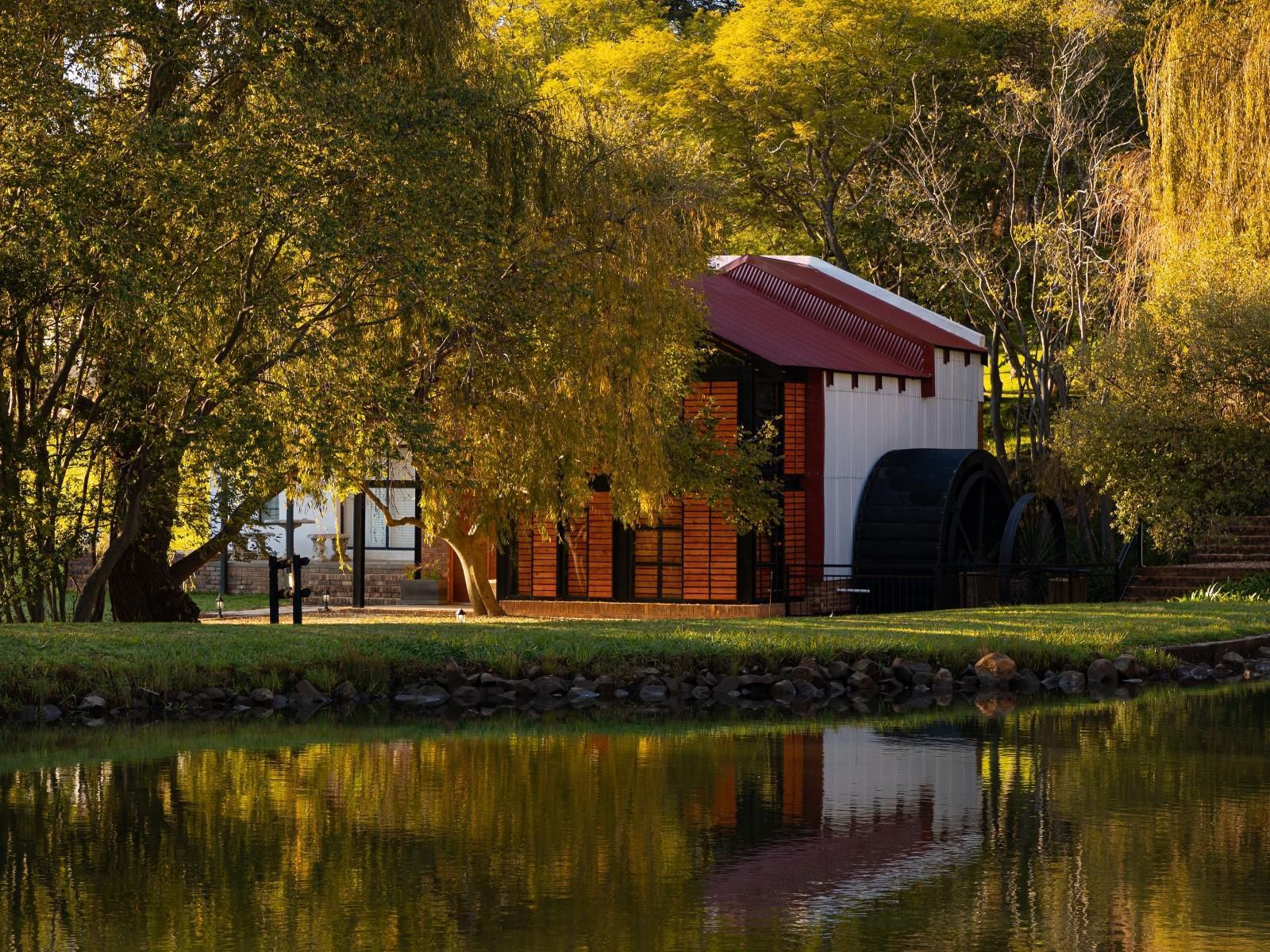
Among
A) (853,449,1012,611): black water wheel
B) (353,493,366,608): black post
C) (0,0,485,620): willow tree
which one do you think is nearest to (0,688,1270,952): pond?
(0,0,485,620): willow tree

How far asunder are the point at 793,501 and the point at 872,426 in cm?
294

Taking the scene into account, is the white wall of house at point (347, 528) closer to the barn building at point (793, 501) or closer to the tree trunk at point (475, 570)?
the barn building at point (793, 501)

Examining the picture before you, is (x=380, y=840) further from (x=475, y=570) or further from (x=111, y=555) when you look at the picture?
(x=475, y=570)

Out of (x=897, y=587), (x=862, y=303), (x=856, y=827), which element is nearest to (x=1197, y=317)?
(x=897, y=587)

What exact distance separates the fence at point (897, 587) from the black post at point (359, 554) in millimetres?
7364

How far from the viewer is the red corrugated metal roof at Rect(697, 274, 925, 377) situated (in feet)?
104

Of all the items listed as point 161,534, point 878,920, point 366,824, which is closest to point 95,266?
point 161,534

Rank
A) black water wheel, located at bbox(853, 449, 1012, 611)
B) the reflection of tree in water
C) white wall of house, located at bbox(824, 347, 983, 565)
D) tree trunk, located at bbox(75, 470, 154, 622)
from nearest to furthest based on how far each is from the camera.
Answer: the reflection of tree in water, tree trunk, located at bbox(75, 470, 154, 622), black water wheel, located at bbox(853, 449, 1012, 611), white wall of house, located at bbox(824, 347, 983, 565)

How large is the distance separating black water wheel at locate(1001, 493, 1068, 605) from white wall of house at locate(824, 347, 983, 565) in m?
2.10

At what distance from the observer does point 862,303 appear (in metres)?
37.9

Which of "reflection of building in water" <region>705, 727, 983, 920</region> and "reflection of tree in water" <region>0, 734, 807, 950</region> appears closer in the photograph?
"reflection of tree in water" <region>0, 734, 807, 950</region>

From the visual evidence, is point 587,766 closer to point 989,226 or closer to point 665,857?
point 665,857

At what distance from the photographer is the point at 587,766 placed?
14.7 m

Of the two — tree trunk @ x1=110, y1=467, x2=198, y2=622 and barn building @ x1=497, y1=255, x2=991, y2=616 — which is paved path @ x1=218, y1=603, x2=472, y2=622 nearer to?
barn building @ x1=497, y1=255, x2=991, y2=616
